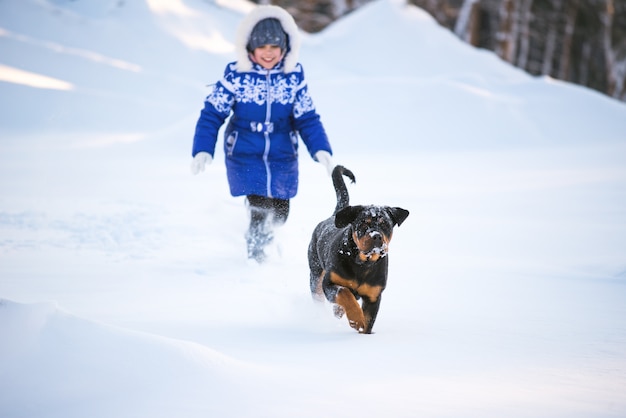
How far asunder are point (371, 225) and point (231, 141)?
2.10 meters

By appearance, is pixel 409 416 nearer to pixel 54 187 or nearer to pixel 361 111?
pixel 54 187

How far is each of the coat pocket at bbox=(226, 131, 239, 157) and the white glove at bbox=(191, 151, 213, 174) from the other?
210 mm

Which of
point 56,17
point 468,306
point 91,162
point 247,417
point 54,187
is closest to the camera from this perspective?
point 247,417

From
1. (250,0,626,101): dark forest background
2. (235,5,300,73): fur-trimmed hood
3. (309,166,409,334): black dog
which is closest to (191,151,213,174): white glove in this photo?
(235,5,300,73): fur-trimmed hood

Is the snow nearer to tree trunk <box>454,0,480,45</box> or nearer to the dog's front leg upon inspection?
the dog's front leg

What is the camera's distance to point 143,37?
40.7 ft

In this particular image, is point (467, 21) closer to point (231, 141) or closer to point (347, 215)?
point (231, 141)

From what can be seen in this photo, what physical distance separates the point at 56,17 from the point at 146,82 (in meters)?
2.35

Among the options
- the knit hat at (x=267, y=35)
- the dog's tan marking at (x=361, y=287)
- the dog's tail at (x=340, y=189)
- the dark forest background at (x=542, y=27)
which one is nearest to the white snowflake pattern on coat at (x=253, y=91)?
the knit hat at (x=267, y=35)

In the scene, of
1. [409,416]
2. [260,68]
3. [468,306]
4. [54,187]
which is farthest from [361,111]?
[409,416]

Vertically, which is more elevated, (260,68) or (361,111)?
(361,111)

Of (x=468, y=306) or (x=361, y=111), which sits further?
(x=361, y=111)

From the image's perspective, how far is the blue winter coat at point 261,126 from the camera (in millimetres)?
4914

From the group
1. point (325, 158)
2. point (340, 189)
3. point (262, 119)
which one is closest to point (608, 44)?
point (325, 158)
